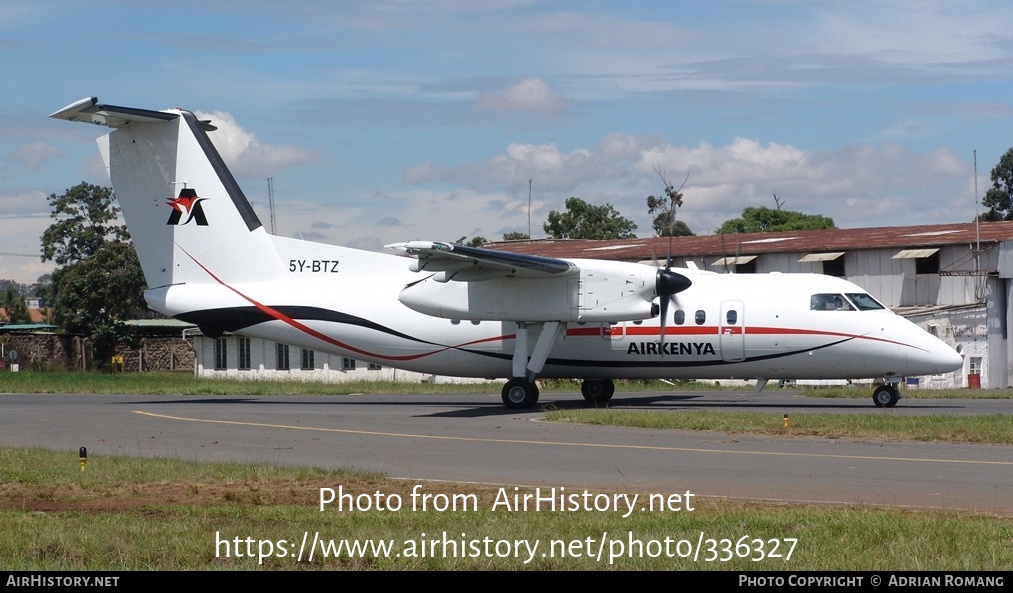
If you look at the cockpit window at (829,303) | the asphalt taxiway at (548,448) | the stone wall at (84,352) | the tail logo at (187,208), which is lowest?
the asphalt taxiway at (548,448)

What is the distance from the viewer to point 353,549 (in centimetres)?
888

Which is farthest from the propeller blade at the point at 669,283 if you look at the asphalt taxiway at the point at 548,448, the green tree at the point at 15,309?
the green tree at the point at 15,309

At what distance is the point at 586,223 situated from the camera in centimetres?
8500

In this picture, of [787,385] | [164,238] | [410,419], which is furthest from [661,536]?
[787,385]

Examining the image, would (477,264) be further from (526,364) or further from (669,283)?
(669,283)

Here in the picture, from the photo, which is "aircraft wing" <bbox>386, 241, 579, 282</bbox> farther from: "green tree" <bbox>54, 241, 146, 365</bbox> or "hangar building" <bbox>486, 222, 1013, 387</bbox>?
"green tree" <bbox>54, 241, 146, 365</bbox>

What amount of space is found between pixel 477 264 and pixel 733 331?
5.82 m

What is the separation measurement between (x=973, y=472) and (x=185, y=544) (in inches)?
365

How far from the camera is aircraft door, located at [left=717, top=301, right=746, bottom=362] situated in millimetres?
24438

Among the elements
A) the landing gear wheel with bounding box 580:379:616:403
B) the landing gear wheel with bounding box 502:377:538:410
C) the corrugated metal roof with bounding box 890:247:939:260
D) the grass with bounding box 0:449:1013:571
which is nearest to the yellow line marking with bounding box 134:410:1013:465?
the grass with bounding box 0:449:1013:571

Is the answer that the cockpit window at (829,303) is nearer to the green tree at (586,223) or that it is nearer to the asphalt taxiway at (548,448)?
the asphalt taxiway at (548,448)

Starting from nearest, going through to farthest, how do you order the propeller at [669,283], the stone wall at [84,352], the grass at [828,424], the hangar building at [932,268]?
the grass at [828,424] < the propeller at [669,283] < the hangar building at [932,268] < the stone wall at [84,352]

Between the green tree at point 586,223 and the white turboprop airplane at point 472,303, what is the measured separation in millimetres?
57607

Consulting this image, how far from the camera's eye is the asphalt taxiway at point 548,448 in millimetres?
12508
